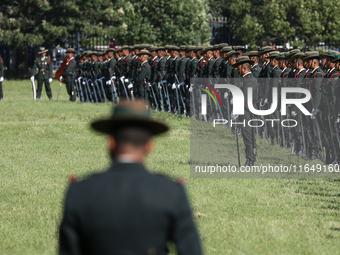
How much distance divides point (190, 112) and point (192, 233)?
15697 mm

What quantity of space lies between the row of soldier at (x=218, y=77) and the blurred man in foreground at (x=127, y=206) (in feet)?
28.8

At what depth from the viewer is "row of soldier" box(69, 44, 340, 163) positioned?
12148 millimetres

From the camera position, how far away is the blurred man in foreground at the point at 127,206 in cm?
287

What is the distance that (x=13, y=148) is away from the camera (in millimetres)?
13820

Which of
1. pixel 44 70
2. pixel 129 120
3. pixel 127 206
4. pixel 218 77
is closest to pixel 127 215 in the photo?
pixel 127 206

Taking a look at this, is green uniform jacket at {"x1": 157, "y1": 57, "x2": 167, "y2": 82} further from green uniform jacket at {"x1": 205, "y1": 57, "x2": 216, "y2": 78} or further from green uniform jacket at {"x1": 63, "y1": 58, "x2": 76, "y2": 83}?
green uniform jacket at {"x1": 63, "y1": 58, "x2": 76, "y2": 83}

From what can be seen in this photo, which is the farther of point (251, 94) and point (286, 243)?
point (251, 94)

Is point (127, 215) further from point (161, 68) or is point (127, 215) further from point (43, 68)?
point (43, 68)

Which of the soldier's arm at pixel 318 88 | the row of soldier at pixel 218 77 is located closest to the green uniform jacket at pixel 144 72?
the row of soldier at pixel 218 77

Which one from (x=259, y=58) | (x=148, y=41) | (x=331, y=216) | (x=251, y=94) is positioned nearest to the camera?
(x=331, y=216)

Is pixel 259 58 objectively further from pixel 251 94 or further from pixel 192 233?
pixel 192 233

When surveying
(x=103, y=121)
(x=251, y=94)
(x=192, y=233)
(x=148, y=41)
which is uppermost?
(x=103, y=121)

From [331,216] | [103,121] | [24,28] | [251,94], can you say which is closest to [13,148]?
[251,94]

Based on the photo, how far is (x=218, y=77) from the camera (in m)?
18.2
